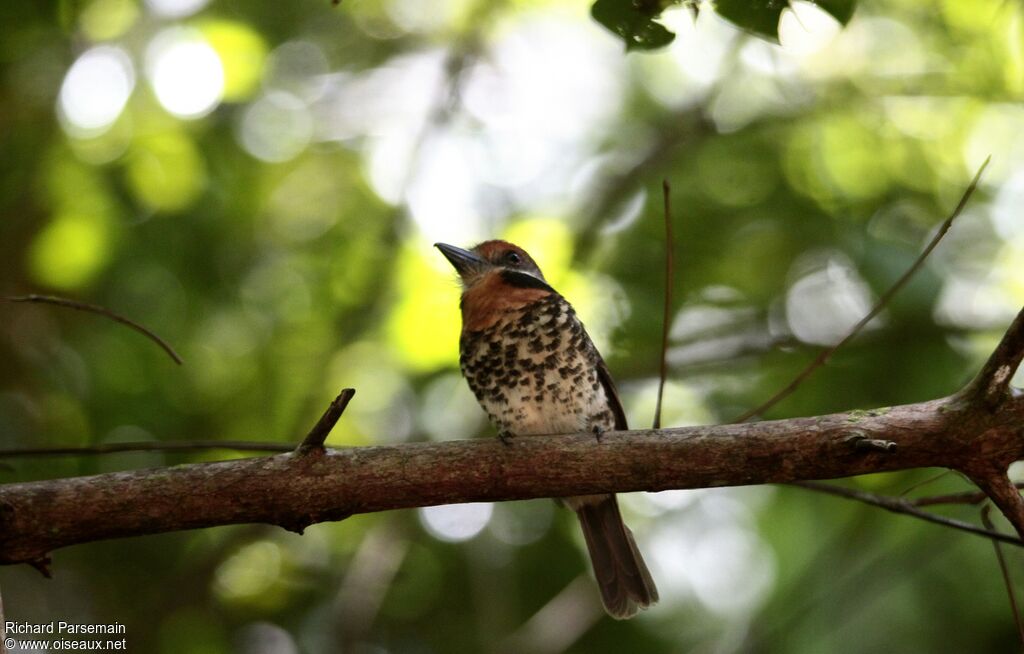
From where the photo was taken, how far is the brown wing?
367 cm

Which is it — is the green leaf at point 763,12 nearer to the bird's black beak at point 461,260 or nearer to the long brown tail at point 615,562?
the bird's black beak at point 461,260

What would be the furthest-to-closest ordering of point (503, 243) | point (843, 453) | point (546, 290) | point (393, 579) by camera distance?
point (393, 579) < point (503, 243) < point (546, 290) < point (843, 453)

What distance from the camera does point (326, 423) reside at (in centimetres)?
235

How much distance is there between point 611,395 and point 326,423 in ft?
5.22

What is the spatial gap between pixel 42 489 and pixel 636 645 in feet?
10.1

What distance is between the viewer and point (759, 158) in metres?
5.07

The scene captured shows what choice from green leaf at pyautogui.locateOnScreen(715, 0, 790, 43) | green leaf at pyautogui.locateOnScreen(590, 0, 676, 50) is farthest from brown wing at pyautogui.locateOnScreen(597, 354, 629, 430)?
green leaf at pyautogui.locateOnScreen(715, 0, 790, 43)

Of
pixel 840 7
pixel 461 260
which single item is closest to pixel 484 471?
pixel 840 7

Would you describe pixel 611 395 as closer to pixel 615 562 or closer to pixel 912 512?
pixel 615 562

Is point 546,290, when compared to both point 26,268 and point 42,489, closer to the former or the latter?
point 42,489

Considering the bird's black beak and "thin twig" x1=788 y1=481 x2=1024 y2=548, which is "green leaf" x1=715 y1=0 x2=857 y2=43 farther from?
the bird's black beak

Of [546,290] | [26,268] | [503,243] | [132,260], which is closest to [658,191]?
[503,243]

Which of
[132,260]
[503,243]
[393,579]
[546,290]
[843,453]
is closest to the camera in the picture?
[843,453]

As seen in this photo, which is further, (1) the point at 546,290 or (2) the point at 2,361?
(2) the point at 2,361
